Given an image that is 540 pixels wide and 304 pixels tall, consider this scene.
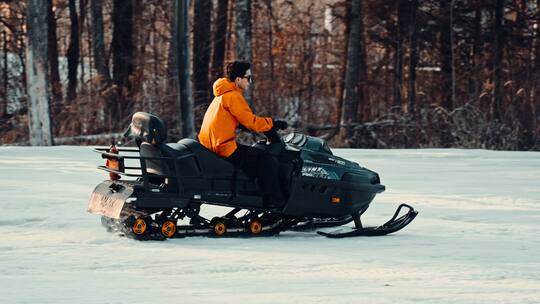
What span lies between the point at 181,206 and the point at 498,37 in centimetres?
2095

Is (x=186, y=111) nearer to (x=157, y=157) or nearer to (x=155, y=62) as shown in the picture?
(x=155, y=62)

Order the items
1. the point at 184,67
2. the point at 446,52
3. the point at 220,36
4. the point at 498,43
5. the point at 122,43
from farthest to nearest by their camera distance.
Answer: the point at 446,52
the point at 220,36
the point at 498,43
the point at 122,43
the point at 184,67

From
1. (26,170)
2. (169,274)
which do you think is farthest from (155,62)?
(169,274)

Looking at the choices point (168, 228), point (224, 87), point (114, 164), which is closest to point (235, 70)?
point (224, 87)

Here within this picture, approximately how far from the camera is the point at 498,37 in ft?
94.8

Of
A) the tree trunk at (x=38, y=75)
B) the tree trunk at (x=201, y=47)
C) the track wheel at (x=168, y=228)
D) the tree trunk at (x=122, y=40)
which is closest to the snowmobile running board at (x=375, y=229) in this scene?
the track wheel at (x=168, y=228)

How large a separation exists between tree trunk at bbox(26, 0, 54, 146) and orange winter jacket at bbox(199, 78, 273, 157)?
1207cm

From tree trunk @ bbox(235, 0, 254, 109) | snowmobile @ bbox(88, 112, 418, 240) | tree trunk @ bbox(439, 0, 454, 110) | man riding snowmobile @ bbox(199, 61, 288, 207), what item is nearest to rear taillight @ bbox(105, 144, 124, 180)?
snowmobile @ bbox(88, 112, 418, 240)

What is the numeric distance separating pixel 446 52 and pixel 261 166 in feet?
68.0

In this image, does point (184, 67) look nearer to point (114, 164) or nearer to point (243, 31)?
point (243, 31)

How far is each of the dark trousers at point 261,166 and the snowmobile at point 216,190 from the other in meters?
0.06

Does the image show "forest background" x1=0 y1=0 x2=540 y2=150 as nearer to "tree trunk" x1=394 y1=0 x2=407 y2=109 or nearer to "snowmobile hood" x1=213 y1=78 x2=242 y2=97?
"tree trunk" x1=394 y1=0 x2=407 y2=109

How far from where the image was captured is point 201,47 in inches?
1117

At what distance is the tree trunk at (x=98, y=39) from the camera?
94.9 feet
